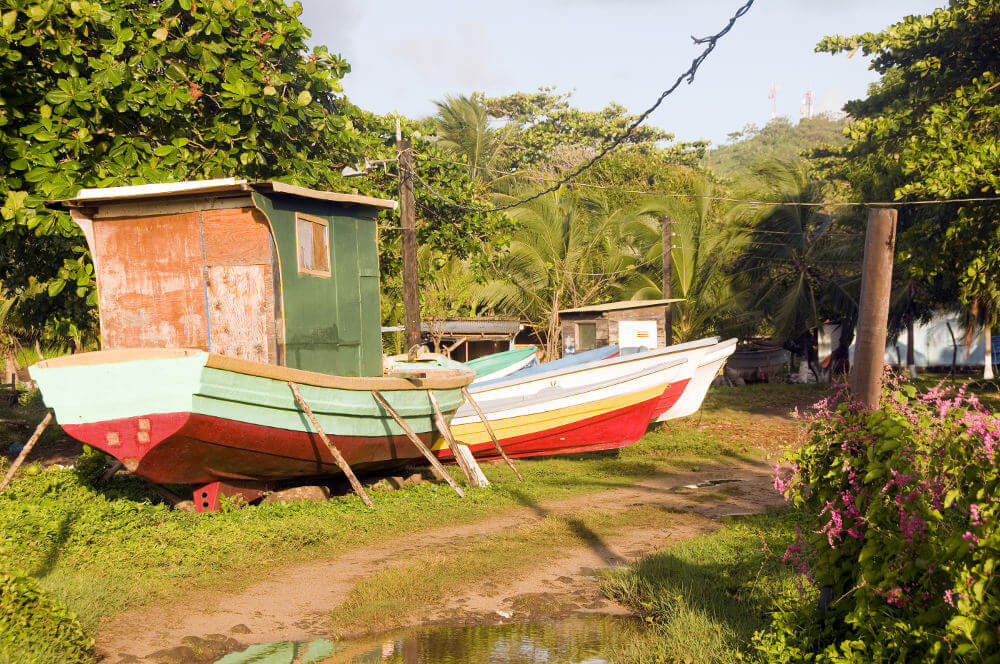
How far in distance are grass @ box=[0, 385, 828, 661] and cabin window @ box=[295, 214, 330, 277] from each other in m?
2.72

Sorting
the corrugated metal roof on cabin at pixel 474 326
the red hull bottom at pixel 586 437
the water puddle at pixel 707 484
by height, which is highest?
the corrugated metal roof on cabin at pixel 474 326

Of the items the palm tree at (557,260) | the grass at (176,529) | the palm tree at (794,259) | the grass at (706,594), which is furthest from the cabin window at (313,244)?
the palm tree at (794,259)

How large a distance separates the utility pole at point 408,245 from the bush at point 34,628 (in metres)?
9.75

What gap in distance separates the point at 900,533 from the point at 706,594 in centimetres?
266

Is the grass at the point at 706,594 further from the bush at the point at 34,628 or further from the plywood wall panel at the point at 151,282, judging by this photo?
the plywood wall panel at the point at 151,282

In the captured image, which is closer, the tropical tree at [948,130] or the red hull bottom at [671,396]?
the tropical tree at [948,130]

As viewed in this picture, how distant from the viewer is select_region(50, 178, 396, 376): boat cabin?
8.84 m

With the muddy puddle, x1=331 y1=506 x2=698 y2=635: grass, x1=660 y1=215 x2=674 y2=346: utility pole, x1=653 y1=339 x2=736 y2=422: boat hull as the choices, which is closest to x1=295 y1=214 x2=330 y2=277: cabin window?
x1=331 y1=506 x2=698 y2=635: grass

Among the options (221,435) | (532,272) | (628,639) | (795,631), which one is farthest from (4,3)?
(532,272)

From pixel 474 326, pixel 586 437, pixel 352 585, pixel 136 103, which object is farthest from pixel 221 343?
pixel 474 326

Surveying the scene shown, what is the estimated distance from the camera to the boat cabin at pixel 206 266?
8844 millimetres

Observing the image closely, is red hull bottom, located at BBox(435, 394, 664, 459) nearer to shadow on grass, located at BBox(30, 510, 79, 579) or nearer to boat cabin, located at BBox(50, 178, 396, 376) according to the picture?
boat cabin, located at BBox(50, 178, 396, 376)

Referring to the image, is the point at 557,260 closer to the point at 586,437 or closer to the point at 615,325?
the point at 615,325

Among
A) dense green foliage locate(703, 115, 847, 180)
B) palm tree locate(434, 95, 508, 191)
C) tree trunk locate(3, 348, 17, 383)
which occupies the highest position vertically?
dense green foliage locate(703, 115, 847, 180)
